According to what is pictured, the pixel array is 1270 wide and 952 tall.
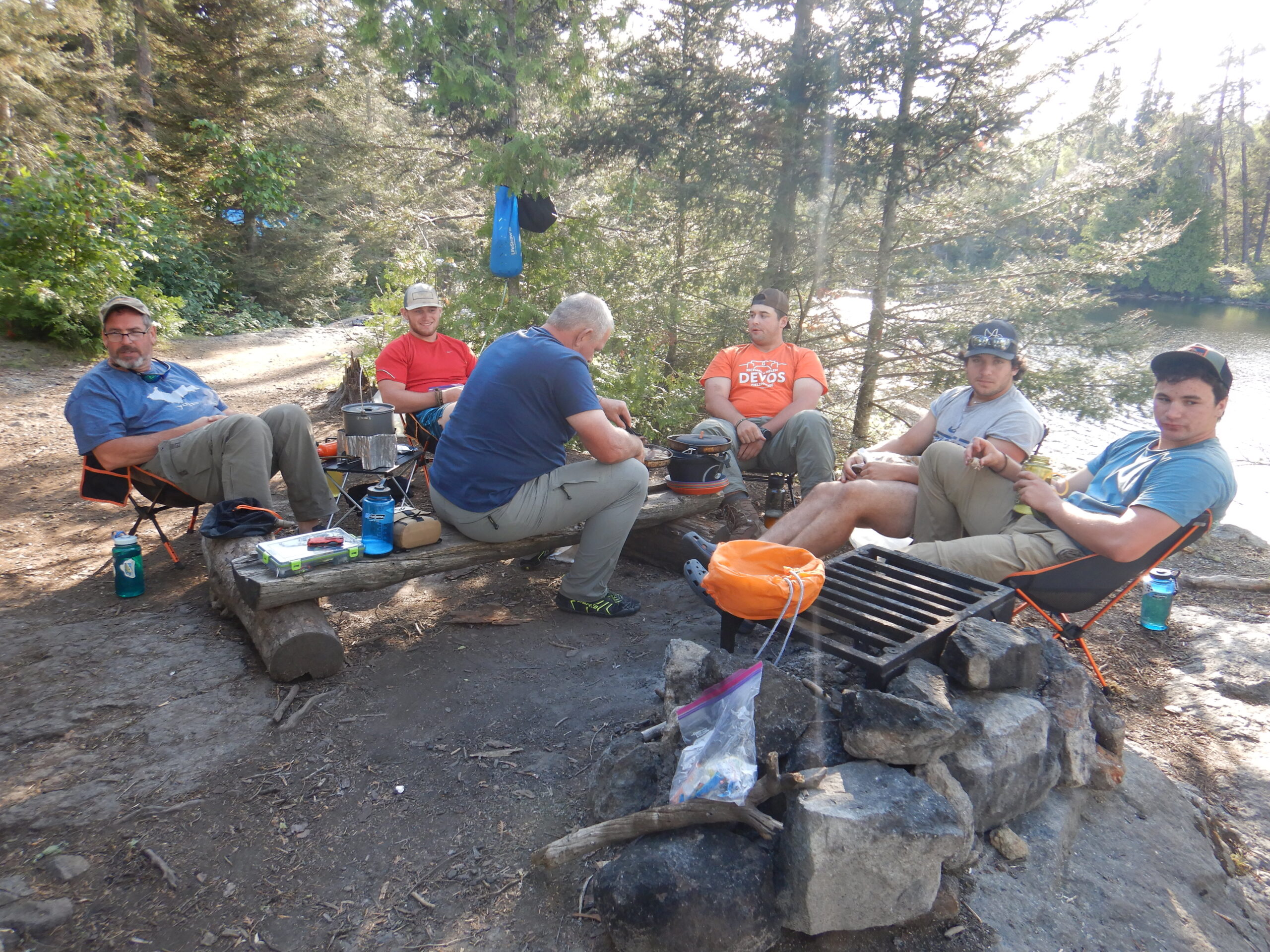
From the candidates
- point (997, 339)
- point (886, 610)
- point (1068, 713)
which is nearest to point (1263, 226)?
point (997, 339)

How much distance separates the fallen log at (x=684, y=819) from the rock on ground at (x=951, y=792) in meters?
0.32

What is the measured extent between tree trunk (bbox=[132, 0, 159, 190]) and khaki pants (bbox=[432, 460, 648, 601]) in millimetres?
14277

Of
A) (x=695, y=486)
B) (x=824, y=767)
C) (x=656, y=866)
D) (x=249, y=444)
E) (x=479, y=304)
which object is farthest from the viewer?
(x=479, y=304)

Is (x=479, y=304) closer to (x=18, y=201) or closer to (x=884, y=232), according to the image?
(x=884, y=232)

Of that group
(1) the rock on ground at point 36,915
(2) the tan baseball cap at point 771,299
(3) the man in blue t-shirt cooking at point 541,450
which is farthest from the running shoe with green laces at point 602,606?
(2) the tan baseball cap at point 771,299

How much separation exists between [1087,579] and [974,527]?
548mm

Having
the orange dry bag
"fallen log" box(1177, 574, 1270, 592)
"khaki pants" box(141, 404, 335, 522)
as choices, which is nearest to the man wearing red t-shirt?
"khaki pants" box(141, 404, 335, 522)

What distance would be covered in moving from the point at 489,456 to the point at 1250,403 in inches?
585

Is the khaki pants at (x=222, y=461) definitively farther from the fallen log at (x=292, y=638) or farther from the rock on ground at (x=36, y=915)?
the rock on ground at (x=36, y=915)

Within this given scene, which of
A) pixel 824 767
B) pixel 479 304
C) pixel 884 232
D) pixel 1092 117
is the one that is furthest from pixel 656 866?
pixel 1092 117

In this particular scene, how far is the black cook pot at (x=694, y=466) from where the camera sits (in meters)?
4.12

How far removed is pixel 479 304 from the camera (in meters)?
5.82

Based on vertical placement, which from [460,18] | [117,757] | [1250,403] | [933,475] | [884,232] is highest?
[460,18]

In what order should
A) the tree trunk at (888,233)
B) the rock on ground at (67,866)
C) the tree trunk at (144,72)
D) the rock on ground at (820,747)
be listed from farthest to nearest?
the tree trunk at (144,72) < the tree trunk at (888,233) < the rock on ground at (820,747) < the rock on ground at (67,866)
